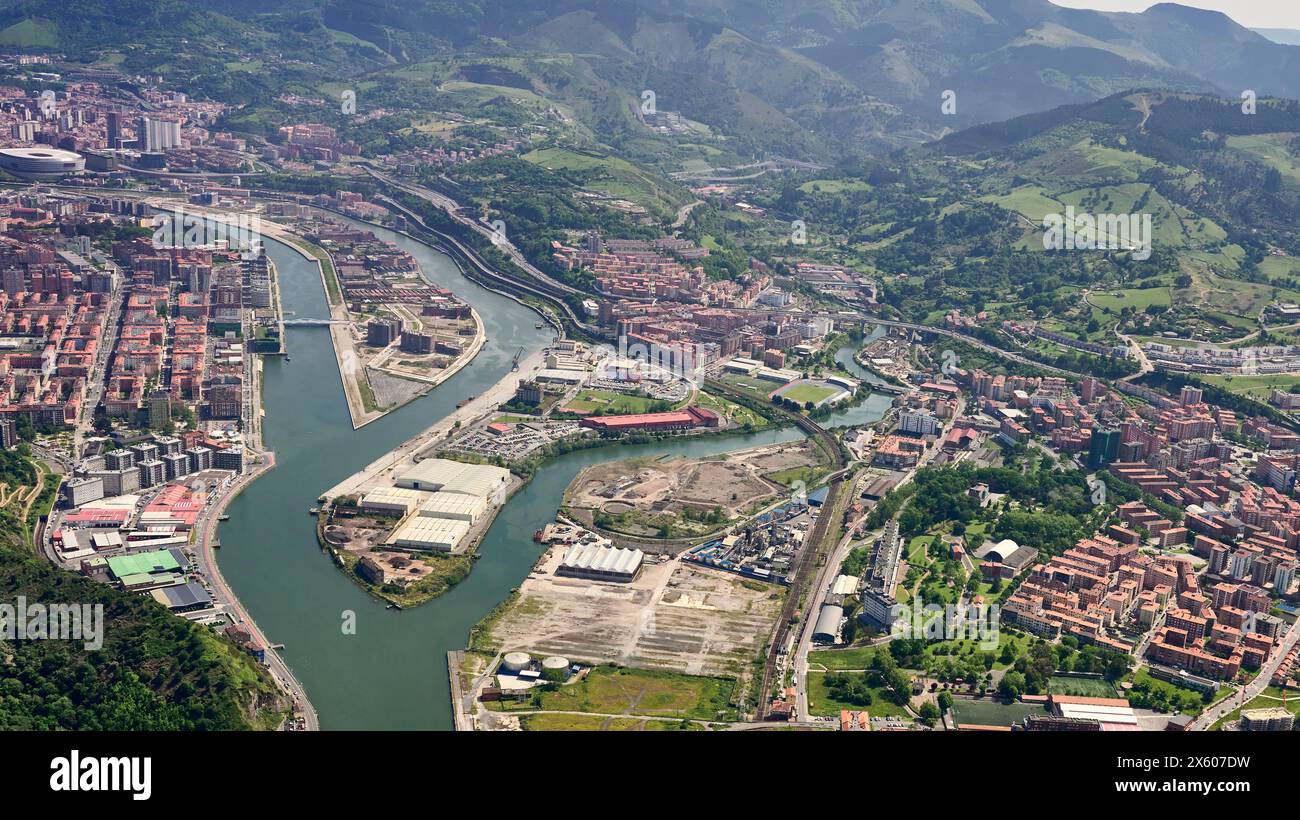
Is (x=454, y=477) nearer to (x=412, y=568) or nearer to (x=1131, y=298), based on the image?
(x=412, y=568)

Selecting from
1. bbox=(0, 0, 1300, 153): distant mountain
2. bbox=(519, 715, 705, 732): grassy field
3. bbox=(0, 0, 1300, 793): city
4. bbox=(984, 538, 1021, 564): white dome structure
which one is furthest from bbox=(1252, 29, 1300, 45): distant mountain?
bbox=(519, 715, 705, 732): grassy field

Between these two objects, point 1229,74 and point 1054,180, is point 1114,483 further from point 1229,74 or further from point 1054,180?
point 1229,74

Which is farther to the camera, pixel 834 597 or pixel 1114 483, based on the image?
pixel 1114 483

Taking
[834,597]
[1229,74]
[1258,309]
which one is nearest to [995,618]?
[834,597]

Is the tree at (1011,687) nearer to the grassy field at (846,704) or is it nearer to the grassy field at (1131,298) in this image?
the grassy field at (846,704)

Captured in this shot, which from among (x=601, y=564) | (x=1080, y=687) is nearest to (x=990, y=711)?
(x=1080, y=687)
